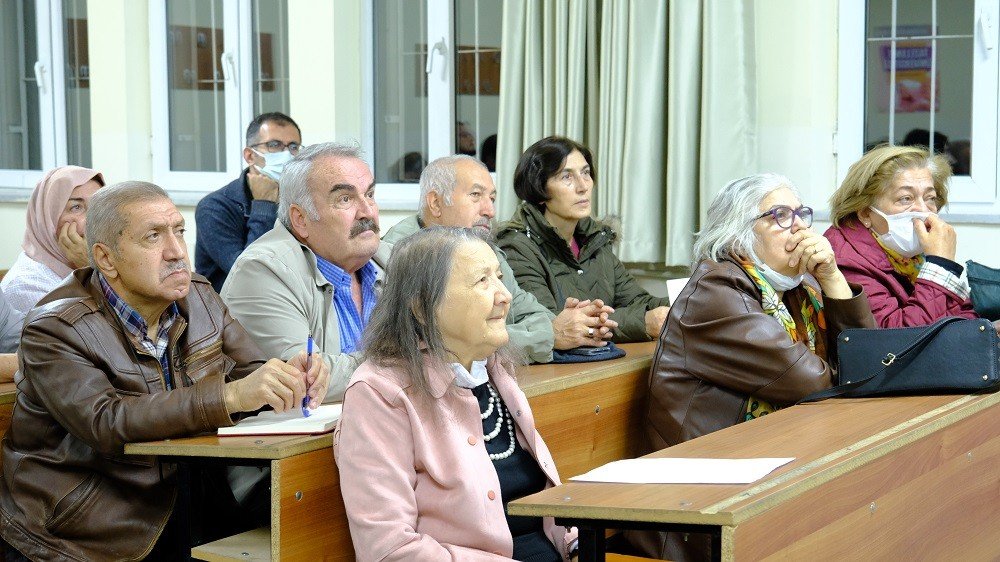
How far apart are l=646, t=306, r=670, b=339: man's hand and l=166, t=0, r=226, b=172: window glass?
3.15 m

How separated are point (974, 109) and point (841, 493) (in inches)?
101

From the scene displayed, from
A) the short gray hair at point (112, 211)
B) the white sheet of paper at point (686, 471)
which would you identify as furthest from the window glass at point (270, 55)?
the white sheet of paper at point (686, 471)

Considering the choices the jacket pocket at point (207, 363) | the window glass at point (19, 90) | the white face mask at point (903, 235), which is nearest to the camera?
the jacket pocket at point (207, 363)

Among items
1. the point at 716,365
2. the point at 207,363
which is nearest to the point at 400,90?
the point at 716,365

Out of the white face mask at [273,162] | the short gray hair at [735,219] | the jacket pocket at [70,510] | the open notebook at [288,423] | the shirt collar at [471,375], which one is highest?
the white face mask at [273,162]

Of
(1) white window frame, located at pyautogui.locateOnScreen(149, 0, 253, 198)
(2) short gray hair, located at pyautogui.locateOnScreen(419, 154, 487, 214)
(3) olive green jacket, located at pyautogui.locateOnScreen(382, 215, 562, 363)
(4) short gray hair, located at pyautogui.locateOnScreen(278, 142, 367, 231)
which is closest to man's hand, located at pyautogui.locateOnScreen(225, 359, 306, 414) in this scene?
(4) short gray hair, located at pyautogui.locateOnScreen(278, 142, 367, 231)

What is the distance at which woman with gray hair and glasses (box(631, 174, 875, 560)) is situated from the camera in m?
2.78

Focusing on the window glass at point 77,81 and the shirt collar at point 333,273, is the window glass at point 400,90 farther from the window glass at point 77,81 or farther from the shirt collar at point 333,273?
the shirt collar at point 333,273

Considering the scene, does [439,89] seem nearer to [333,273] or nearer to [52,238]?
[52,238]

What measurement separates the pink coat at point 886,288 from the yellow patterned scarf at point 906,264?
0.01 meters

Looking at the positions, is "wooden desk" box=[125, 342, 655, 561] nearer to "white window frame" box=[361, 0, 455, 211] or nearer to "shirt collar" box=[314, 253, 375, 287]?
"shirt collar" box=[314, 253, 375, 287]

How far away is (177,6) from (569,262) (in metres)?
3.32

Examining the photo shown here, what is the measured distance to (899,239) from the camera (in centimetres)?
363

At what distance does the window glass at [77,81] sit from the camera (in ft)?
22.2
